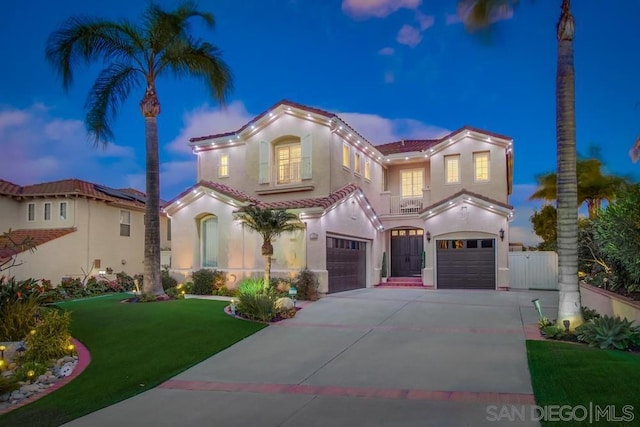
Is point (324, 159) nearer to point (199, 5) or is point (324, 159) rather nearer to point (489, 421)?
point (199, 5)

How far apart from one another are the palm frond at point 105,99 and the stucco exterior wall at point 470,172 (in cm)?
1436

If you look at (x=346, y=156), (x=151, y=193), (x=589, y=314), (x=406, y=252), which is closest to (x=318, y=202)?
(x=346, y=156)

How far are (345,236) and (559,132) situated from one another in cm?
1073

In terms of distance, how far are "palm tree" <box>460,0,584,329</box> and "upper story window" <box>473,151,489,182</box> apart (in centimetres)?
1251

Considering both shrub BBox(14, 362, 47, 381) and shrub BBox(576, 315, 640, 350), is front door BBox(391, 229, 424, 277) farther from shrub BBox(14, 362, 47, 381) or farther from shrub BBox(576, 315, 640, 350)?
shrub BBox(14, 362, 47, 381)

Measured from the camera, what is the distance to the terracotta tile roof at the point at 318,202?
18.0 metres

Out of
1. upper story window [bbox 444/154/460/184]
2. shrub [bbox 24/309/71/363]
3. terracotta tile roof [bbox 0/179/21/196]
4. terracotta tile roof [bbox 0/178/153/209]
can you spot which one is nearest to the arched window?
terracotta tile roof [bbox 0/178/153/209]

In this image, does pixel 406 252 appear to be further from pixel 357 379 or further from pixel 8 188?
pixel 8 188

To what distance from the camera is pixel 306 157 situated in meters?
20.2

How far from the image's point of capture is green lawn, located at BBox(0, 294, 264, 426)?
6777mm

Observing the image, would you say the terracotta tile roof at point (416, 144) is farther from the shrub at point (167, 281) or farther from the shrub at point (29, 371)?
the shrub at point (29, 371)

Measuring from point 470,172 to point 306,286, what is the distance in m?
11.0

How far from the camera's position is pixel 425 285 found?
21859 mm

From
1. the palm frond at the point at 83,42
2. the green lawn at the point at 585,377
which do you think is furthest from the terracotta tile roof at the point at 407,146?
the green lawn at the point at 585,377
